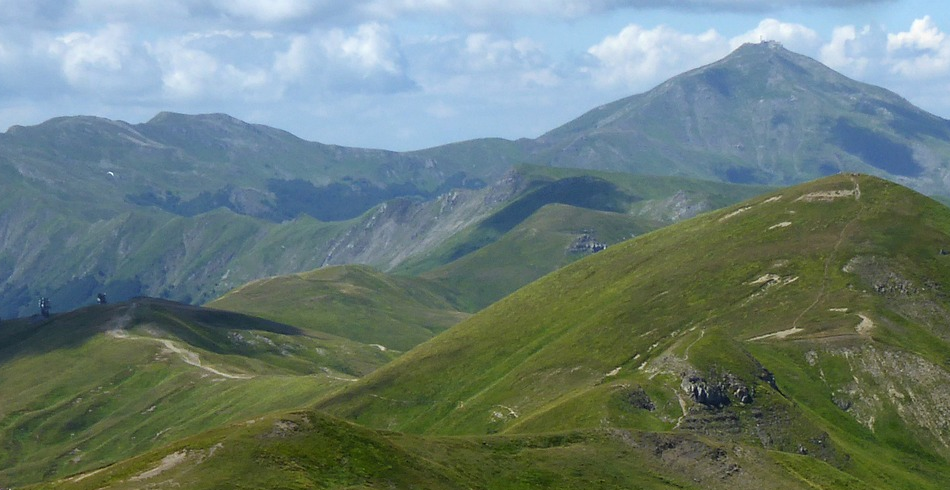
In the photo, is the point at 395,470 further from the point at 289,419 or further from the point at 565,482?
the point at 565,482

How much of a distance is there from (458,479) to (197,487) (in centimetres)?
4281

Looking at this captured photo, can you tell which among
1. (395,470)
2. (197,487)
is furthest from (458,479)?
(197,487)

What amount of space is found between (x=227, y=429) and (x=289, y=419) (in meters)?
8.80

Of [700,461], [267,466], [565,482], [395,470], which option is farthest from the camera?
[700,461]

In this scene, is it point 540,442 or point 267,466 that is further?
point 540,442

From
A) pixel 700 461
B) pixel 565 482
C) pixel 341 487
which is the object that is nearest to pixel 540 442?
pixel 565 482

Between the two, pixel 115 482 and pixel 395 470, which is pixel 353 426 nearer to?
pixel 395 470

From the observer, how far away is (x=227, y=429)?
6265 inches

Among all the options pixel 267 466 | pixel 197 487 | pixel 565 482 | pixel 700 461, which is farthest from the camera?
pixel 700 461

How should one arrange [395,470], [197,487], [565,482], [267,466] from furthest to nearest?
[565,482] → [395,470] → [267,466] → [197,487]

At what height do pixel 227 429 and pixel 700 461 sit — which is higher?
pixel 227 429

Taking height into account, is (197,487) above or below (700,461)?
above

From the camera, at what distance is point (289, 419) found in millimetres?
161500

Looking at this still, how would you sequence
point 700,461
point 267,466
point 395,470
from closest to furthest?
point 267,466 → point 395,470 → point 700,461
